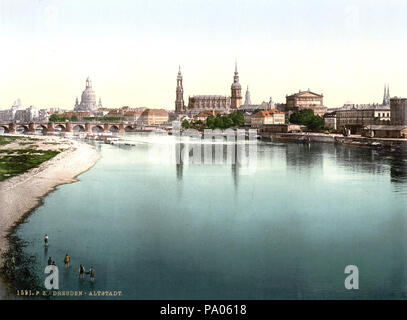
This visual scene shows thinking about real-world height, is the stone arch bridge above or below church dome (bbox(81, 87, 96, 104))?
below

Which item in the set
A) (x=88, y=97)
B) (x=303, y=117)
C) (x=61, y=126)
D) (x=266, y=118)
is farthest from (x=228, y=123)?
(x=88, y=97)

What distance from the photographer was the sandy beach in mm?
16633

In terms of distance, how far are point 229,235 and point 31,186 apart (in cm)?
1203

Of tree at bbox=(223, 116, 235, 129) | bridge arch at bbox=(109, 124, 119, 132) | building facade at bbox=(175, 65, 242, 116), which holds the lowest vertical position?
bridge arch at bbox=(109, 124, 119, 132)

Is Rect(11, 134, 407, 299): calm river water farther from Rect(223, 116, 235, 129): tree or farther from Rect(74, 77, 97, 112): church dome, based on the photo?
Rect(74, 77, 97, 112): church dome

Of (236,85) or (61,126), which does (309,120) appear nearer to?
(61,126)

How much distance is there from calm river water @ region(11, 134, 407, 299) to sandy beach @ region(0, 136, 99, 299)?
24.4 inches

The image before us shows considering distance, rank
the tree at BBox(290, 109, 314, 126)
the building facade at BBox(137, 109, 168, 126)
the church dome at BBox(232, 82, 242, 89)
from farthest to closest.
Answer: the church dome at BBox(232, 82, 242, 89), the building facade at BBox(137, 109, 168, 126), the tree at BBox(290, 109, 314, 126)

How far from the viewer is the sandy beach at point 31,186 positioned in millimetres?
16633

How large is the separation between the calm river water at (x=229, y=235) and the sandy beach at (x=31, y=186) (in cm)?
62

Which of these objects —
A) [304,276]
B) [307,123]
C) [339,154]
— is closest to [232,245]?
[304,276]

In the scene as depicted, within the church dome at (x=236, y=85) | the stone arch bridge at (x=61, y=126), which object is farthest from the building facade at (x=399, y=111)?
the church dome at (x=236, y=85)

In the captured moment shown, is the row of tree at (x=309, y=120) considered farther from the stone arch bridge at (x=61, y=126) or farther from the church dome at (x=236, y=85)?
the church dome at (x=236, y=85)

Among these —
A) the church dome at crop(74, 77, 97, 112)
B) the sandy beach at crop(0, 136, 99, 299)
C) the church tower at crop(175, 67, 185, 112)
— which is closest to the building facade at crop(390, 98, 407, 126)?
the sandy beach at crop(0, 136, 99, 299)
